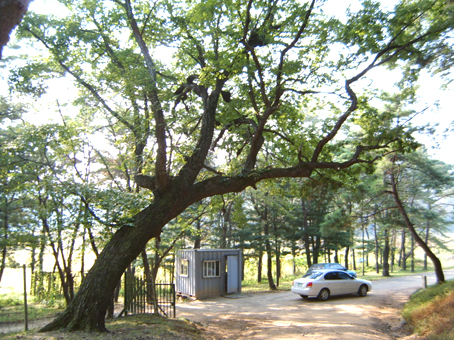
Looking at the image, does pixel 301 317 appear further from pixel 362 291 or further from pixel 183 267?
pixel 183 267

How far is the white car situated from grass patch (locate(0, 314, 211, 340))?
7.67m

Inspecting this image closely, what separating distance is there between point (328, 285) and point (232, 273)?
6199 mm

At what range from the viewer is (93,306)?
7535mm

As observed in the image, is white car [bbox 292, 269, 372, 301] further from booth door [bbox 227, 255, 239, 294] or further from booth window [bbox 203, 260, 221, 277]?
booth window [bbox 203, 260, 221, 277]

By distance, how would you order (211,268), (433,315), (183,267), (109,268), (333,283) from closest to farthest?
(109,268) → (433,315) → (333,283) → (211,268) → (183,267)

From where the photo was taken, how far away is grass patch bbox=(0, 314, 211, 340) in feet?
21.9

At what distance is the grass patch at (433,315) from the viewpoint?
27.7ft

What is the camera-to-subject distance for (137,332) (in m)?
8.11

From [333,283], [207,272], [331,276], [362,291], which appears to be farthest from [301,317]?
[207,272]

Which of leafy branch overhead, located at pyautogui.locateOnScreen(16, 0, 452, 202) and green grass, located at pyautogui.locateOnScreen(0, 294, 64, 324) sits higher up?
leafy branch overhead, located at pyautogui.locateOnScreen(16, 0, 452, 202)

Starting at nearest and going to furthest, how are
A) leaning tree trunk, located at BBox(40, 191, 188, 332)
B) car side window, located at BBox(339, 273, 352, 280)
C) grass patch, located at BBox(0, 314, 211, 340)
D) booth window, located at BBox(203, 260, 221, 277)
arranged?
grass patch, located at BBox(0, 314, 211, 340) → leaning tree trunk, located at BBox(40, 191, 188, 332) → car side window, located at BBox(339, 273, 352, 280) → booth window, located at BBox(203, 260, 221, 277)

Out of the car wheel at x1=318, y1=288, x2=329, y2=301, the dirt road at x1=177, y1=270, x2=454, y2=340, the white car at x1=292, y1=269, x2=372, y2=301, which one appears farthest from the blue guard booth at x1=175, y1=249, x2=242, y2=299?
the car wheel at x1=318, y1=288, x2=329, y2=301

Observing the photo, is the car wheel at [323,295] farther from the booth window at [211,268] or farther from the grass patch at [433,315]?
the booth window at [211,268]

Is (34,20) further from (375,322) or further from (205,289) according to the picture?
(205,289)
